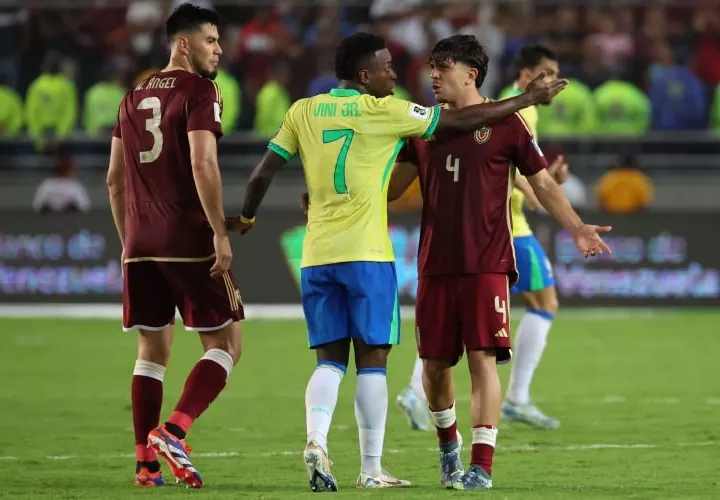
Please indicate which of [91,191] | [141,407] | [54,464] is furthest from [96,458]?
[91,191]

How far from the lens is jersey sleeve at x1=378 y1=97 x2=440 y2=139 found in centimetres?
695

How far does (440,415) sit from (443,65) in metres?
1.68

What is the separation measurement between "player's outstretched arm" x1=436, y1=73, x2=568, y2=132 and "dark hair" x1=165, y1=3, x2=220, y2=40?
1.34 metres

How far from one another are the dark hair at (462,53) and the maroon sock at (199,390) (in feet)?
6.02

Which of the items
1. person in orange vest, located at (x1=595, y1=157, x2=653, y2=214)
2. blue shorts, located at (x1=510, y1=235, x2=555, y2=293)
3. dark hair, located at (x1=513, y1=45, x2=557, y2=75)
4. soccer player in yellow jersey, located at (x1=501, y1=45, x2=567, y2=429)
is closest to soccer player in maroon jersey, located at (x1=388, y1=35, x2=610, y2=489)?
soccer player in yellow jersey, located at (x1=501, y1=45, x2=567, y2=429)

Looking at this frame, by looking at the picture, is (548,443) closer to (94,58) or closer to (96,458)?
(96,458)

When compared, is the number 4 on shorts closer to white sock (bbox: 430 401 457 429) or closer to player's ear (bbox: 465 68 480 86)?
white sock (bbox: 430 401 457 429)

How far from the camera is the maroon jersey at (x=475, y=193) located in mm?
7102

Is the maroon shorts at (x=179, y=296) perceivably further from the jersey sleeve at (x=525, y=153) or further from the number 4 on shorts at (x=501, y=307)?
the jersey sleeve at (x=525, y=153)

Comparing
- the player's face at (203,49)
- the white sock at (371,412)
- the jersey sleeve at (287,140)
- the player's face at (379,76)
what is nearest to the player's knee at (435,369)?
the white sock at (371,412)

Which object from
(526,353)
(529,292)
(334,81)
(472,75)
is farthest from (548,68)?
(334,81)

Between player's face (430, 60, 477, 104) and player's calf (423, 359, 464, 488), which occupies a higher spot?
player's face (430, 60, 477, 104)

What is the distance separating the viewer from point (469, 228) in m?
7.11

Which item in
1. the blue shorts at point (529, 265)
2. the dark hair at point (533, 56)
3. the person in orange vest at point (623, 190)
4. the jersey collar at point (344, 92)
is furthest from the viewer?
the person in orange vest at point (623, 190)
